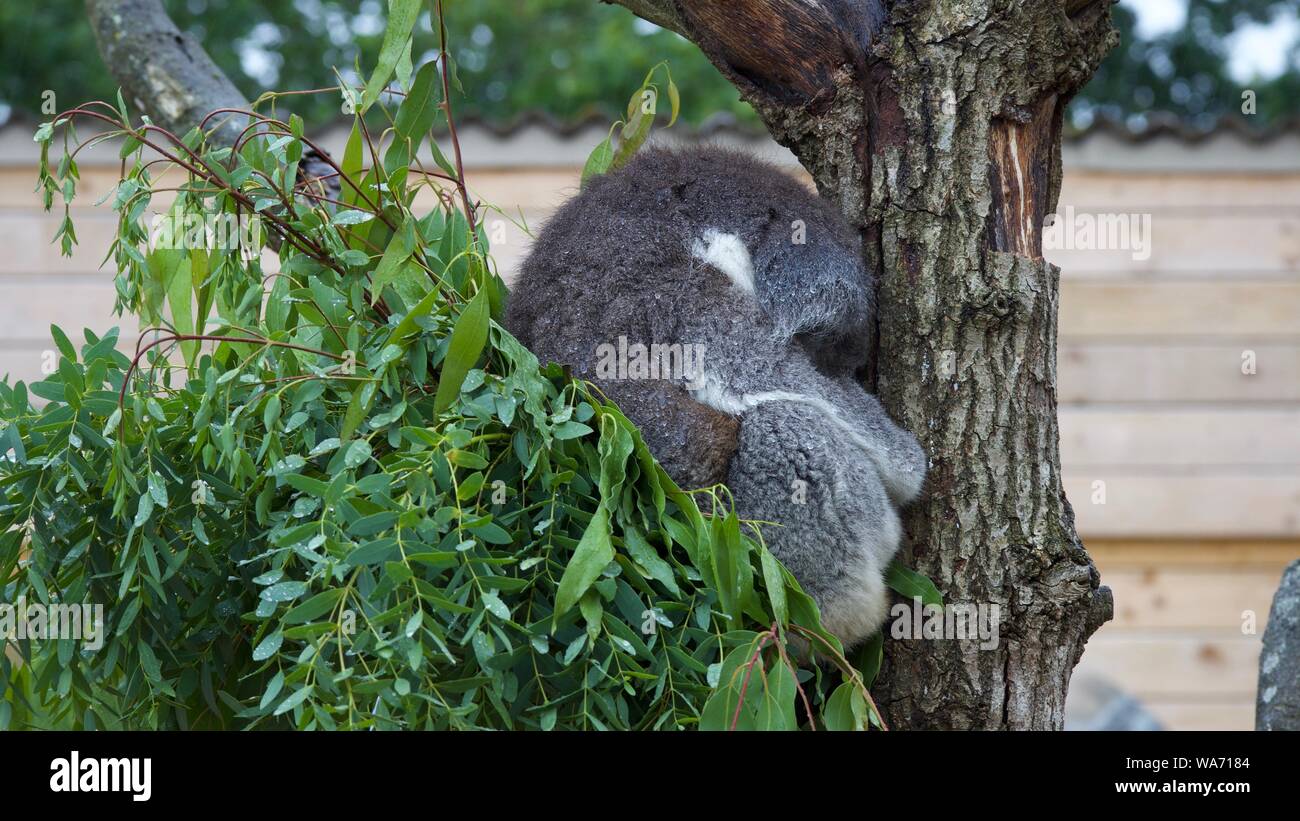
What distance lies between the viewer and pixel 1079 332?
5312 mm

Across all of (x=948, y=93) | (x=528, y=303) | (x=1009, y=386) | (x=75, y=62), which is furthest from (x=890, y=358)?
(x=75, y=62)

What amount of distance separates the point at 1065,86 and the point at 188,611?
1977mm

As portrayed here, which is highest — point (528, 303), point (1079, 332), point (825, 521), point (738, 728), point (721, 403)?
point (1079, 332)

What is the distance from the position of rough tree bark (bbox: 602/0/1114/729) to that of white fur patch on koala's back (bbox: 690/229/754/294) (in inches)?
10.1

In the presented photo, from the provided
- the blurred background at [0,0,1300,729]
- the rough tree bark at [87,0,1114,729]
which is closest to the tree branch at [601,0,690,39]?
the rough tree bark at [87,0,1114,729]

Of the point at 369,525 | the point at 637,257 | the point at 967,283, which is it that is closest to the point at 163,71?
the point at 637,257

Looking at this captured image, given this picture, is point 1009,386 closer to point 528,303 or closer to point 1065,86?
point 1065,86

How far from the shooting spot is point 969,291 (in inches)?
89.6

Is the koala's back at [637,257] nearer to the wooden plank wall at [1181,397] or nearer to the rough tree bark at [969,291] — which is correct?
the rough tree bark at [969,291]

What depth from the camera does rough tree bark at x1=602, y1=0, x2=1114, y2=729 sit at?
2.27 meters

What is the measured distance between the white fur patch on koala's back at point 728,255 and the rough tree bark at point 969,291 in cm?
26

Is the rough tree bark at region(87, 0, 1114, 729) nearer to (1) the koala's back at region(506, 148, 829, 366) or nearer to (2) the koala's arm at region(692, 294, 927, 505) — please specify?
(2) the koala's arm at region(692, 294, 927, 505)

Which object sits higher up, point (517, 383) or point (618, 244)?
point (618, 244)

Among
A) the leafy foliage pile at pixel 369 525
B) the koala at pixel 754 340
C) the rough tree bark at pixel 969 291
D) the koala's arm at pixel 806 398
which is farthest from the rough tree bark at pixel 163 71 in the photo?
the rough tree bark at pixel 969 291
